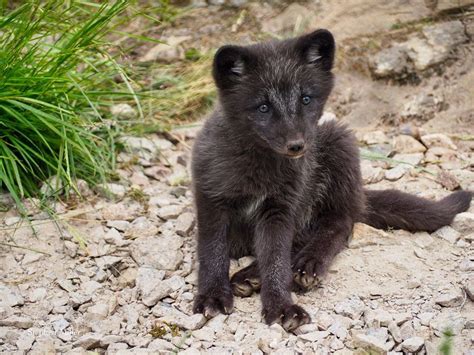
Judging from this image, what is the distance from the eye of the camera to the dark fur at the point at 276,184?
4.82 meters

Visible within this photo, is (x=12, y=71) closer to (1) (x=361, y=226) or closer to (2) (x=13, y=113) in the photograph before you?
(2) (x=13, y=113)

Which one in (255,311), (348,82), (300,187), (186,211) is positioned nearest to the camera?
(255,311)

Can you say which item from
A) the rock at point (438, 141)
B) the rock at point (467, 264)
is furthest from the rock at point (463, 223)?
the rock at point (438, 141)

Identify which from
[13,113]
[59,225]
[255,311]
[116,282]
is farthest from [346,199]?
[13,113]

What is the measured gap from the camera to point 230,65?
4949 mm

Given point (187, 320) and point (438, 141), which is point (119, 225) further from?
point (438, 141)

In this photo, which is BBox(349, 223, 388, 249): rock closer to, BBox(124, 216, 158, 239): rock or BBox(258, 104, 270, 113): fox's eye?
BBox(258, 104, 270, 113): fox's eye

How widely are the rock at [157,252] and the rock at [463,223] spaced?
2.22 m

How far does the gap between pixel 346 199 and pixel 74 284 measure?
219 centimetres

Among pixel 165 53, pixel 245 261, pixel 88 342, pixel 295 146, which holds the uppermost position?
pixel 295 146

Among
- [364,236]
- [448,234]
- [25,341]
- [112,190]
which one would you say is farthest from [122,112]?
[448,234]

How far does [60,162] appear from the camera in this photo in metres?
5.62

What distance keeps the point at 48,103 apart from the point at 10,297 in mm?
1691

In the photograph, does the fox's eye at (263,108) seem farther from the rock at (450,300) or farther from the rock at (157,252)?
the rock at (450,300)
